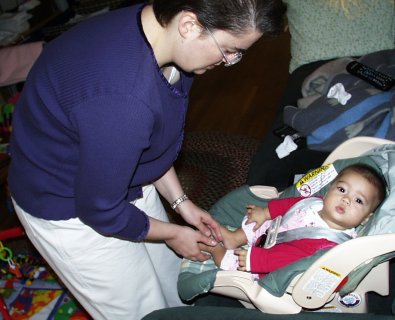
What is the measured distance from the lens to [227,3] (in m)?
0.72

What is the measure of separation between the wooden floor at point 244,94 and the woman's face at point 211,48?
1.93 meters

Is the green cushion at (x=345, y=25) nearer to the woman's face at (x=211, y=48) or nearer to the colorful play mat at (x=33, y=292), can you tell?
the woman's face at (x=211, y=48)

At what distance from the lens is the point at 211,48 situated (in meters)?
0.79

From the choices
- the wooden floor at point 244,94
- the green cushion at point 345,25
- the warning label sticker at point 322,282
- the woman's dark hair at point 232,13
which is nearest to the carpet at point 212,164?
the wooden floor at point 244,94

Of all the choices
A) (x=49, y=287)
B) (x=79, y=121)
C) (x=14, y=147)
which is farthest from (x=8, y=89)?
(x=79, y=121)

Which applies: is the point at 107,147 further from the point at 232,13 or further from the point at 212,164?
the point at 212,164

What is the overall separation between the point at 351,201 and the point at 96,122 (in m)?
0.88

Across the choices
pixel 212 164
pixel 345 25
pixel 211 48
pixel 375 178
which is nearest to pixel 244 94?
pixel 212 164

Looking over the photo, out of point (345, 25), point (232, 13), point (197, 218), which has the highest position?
point (232, 13)

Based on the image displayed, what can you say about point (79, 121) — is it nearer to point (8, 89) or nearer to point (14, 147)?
point (14, 147)

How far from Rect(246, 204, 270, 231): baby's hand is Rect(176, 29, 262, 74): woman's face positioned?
71 cm

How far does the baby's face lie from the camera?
1.29 meters

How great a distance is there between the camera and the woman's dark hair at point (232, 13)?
2.37 feet

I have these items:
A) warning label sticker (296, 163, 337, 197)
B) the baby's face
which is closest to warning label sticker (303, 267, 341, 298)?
Answer: the baby's face
